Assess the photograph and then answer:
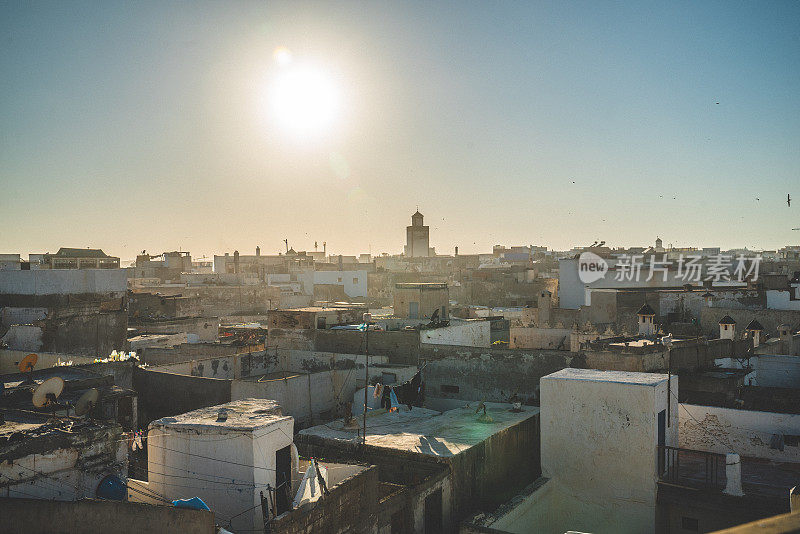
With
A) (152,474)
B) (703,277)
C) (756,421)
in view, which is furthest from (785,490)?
(703,277)

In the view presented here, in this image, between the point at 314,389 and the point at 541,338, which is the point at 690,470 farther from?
the point at 541,338

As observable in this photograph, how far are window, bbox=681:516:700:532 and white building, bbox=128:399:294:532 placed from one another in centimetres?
799

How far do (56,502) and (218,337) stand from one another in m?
25.4

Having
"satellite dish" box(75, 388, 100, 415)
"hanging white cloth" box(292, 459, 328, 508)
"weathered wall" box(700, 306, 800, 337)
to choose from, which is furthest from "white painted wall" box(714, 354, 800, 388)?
"satellite dish" box(75, 388, 100, 415)

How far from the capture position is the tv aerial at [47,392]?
9.96 m

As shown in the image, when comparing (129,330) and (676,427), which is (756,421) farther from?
(129,330)

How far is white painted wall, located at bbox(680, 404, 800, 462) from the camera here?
13.4 m

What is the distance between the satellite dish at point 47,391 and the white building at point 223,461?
2182 mm

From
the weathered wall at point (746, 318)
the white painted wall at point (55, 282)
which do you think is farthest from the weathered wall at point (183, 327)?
the weathered wall at point (746, 318)

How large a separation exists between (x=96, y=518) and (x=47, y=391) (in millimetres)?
4047

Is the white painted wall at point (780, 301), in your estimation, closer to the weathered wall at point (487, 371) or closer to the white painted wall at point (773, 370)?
the white painted wall at point (773, 370)

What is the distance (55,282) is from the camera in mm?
24547

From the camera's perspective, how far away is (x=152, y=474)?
30.4 feet

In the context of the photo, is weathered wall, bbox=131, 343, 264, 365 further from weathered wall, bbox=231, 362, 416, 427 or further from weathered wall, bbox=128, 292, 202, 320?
weathered wall, bbox=128, 292, 202, 320
